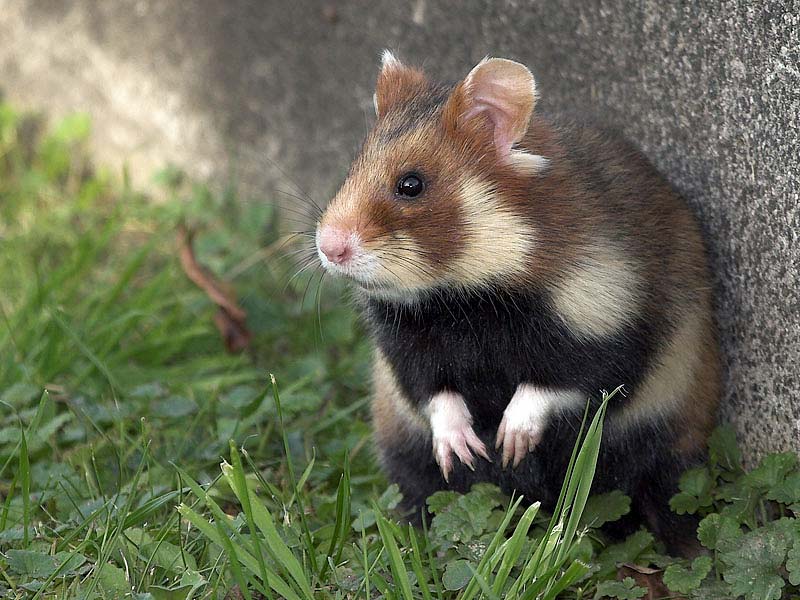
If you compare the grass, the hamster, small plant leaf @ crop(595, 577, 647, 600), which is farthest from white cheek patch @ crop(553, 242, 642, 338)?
small plant leaf @ crop(595, 577, 647, 600)

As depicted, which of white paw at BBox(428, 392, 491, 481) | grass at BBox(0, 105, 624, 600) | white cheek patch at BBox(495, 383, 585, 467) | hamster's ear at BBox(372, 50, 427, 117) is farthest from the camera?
hamster's ear at BBox(372, 50, 427, 117)

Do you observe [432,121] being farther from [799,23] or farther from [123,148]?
[123,148]

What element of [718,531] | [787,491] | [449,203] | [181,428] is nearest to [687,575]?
[718,531]

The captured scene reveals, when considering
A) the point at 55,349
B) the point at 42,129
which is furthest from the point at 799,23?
the point at 42,129

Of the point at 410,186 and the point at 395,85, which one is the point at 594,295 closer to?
the point at 410,186

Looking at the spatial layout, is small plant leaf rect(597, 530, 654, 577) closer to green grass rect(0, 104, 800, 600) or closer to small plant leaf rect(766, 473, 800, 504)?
green grass rect(0, 104, 800, 600)

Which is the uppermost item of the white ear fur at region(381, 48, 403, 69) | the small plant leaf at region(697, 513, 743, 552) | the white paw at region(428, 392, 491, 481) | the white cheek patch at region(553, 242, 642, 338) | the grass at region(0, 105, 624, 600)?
the white ear fur at region(381, 48, 403, 69)

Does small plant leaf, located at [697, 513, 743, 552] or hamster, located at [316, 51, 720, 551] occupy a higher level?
hamster, located at [316, 51, 720, 551]

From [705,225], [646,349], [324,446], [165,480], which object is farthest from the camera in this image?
[324,446]
